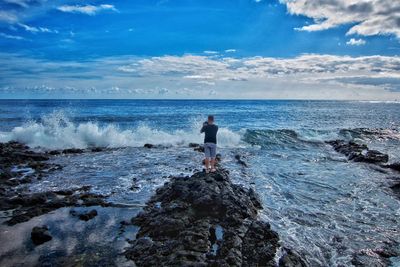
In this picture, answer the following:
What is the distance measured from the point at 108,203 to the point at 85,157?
9704 mm

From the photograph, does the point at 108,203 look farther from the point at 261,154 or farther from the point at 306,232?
the point at 261,154

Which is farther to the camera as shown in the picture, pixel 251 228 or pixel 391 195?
pixel 391 195

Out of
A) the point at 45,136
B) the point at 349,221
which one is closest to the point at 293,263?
the point at 349,221

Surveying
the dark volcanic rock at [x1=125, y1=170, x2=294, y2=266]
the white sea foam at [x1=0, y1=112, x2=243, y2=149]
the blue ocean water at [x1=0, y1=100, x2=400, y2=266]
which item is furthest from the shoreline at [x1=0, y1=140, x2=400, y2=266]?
the white sea foam at [x1=0, y1=112, x2=243, y2=149]

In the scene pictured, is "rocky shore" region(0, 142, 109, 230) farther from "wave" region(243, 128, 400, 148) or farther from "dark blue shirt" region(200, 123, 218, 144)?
"wave" region(243, 128, 400, 148)

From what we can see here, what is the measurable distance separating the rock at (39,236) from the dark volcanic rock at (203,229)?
2091 millimetres

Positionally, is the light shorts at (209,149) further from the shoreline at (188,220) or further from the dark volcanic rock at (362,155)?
the dark volcanic rock at (362,155)

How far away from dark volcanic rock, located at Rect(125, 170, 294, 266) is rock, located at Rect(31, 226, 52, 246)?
209 centimetres

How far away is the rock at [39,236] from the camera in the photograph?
7.61 metres

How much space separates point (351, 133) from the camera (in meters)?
35.7

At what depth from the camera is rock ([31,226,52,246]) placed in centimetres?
761

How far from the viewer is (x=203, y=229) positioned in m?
7.97

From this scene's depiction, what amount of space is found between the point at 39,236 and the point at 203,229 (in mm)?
3829

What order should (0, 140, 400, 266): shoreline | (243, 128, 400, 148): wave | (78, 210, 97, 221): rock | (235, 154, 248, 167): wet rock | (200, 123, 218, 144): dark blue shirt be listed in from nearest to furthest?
(0, 140, 400, 266): shoreline, (78, 210, 97, 221): rock, (200, 123, 218, 144): dark blue shirt, (235, 154, 248, 167): wet rock, (243, 128, 400, 148): wave
